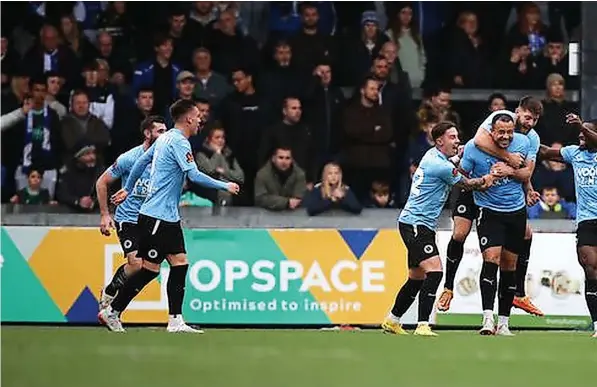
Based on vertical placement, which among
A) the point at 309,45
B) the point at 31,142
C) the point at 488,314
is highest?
the point at 309,45

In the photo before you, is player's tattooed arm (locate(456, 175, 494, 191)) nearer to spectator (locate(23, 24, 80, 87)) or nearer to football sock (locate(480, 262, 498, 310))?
football sock (locate(480, 262, 498, 310))

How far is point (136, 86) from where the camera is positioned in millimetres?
19812

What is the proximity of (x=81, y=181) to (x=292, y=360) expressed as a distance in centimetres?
715

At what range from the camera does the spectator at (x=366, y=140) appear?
19.0 m

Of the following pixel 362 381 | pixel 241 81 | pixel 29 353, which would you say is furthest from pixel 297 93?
pixel 362 381

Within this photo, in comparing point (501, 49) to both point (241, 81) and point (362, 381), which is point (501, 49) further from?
point (362, 381)

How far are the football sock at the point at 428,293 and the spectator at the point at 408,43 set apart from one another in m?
5.37

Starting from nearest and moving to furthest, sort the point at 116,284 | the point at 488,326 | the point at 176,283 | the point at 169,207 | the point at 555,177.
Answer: the point at 169,207 < the point at 176,283 < the point at 488,326 < the point at 116,284 < the point at 555,177

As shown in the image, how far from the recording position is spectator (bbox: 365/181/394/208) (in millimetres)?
18953

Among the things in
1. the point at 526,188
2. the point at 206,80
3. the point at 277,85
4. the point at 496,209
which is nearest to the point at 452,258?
the point at 496,209

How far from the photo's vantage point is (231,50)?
65.7 feet

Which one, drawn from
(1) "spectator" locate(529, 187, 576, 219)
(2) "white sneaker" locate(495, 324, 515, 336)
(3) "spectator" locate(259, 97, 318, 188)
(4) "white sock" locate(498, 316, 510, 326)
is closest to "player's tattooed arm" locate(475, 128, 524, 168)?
(4) "white sock" locate(498, 316, 510, 326)

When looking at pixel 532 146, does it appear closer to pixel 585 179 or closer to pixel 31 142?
pixel 585 179

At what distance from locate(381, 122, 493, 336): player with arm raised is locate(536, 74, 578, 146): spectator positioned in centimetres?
411
